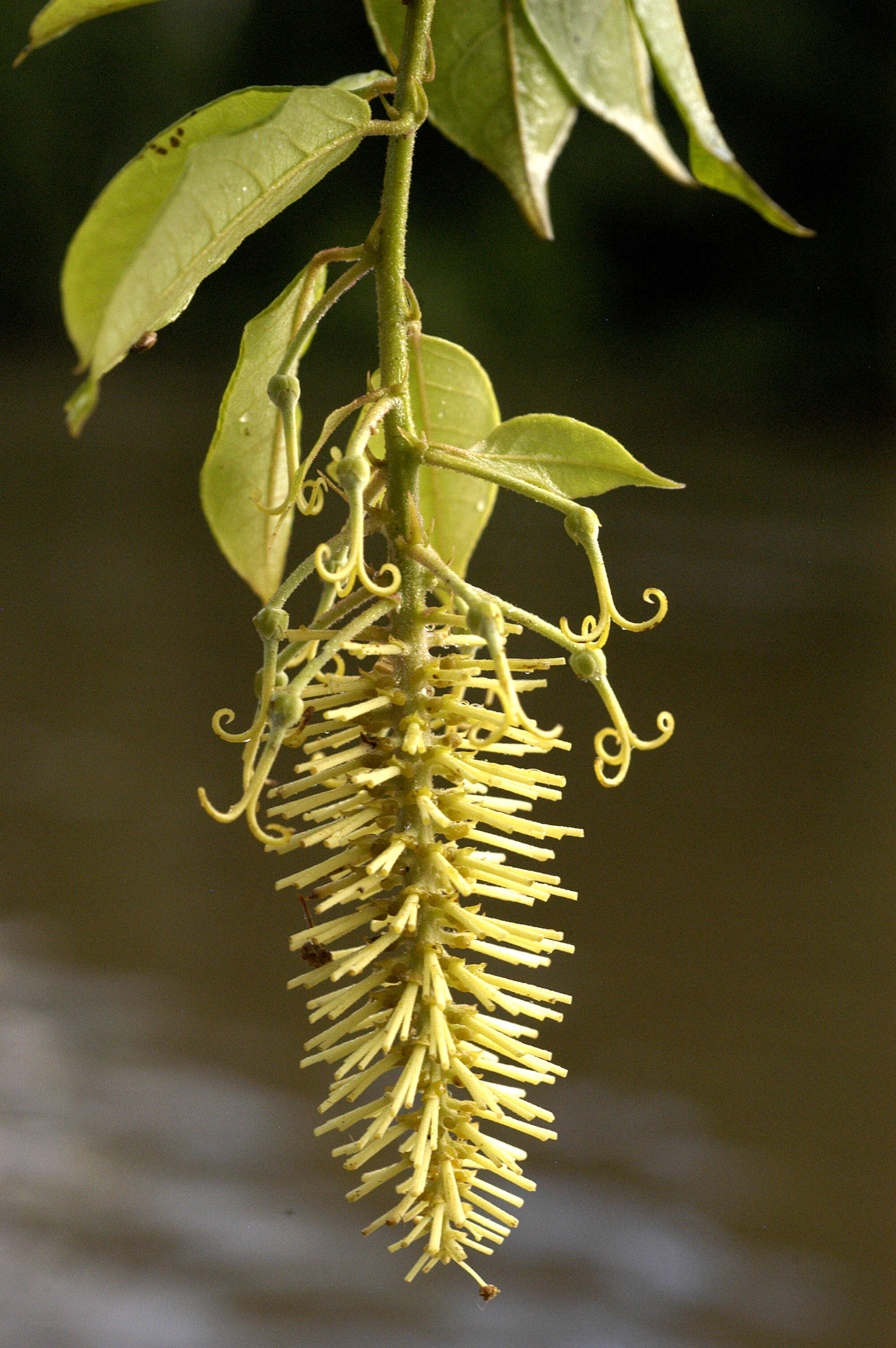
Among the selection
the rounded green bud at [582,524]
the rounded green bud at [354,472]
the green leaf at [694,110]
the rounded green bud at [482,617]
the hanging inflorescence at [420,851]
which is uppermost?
the green leaf at [694,110]

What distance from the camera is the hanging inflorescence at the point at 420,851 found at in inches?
6.1

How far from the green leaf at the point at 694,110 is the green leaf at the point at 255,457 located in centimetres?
6

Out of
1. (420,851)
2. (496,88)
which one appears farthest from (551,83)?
(420,851)

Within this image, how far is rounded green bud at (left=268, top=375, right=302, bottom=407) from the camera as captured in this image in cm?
15

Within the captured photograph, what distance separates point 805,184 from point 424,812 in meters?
1.30

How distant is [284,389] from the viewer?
152mm

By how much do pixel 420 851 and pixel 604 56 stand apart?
0.34 ft

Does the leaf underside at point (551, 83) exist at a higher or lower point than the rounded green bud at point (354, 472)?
higher

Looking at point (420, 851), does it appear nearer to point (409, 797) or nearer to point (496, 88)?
point (409, 797)

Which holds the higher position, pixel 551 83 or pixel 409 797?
pixel 551 83

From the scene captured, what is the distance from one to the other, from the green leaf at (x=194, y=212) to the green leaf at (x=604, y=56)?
27 mm

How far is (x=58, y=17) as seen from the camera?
0.15m

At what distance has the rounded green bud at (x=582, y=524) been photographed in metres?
0.15

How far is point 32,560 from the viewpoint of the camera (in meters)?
1.22
